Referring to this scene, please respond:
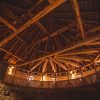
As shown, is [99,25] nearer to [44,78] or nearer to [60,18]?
[60,18]

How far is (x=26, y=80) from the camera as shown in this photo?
19875 mm

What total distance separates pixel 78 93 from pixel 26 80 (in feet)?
23.1

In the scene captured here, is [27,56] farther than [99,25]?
Yes

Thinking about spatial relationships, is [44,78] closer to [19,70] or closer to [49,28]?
[19,70]

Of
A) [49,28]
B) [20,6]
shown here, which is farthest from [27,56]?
[20,6]

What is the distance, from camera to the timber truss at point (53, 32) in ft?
38.2

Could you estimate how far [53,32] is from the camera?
46.7 feet

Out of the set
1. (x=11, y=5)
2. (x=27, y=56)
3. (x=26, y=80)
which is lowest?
(x=26, y=80)

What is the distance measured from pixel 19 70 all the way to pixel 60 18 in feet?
30.8

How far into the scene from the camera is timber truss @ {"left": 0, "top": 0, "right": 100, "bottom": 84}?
11653 mm

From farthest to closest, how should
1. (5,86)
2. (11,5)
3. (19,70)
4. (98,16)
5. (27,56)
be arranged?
(19,70) → (27,56) → (5,86) → (98,16) → (11,5)

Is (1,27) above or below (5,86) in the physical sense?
above

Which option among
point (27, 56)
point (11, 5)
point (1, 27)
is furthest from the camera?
point (27, 56)

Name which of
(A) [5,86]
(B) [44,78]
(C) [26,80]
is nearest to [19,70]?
(C) [26,80]
